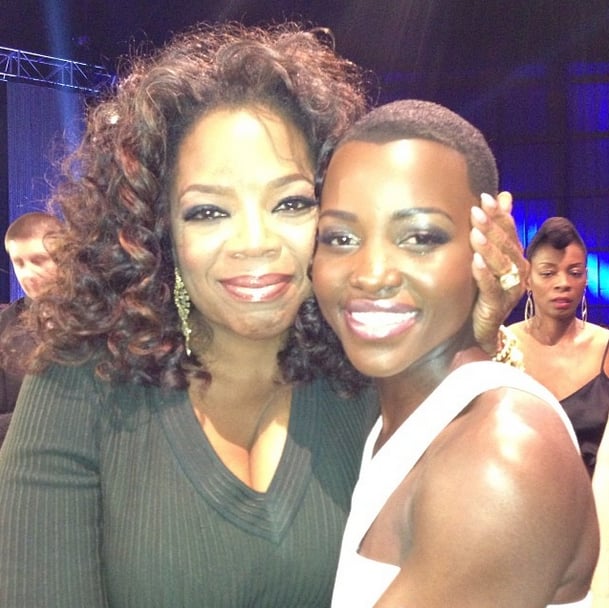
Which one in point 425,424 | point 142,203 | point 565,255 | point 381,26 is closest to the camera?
point 425,424

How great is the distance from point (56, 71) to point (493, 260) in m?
8.50

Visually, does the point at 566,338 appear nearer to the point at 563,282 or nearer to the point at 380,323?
the point at 563,282

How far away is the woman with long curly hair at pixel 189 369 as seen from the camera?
1.43 metres

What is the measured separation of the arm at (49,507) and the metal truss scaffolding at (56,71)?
7.54 metres

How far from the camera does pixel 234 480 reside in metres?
1.52

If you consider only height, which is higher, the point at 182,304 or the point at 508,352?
the point at 182,304

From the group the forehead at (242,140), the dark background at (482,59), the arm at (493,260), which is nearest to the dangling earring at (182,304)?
the forehead at (242,140)

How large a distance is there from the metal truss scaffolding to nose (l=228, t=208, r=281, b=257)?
24.4ft

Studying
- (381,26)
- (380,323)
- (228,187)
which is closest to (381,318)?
(380,323)

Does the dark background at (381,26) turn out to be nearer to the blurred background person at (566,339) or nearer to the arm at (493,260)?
the blurred background person at (566,339)

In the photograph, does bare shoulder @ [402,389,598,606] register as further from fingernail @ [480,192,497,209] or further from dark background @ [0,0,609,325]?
dark background @ [0,0,609,325]

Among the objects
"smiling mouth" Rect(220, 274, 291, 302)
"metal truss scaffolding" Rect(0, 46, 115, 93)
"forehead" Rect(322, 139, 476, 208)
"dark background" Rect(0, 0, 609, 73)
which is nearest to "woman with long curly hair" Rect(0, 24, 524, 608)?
"smiling mouth" Rect(220, 274, 291, 302)

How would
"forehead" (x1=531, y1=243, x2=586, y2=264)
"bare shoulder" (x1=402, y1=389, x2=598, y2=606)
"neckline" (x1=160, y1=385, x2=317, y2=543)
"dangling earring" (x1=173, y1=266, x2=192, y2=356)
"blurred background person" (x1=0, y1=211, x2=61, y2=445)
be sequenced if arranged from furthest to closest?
"forehead" (x1=531, y1=243, x2=586, y2=264), "blurred background person" (x1=0, y1=211, x2=61, y2=445), "dangling earring" (x1=173, y1=266, x2=192, y2=356), "neckline" (x1=160, y1=385, x2=317, y2=543), "bare shoulder" (x1=402, y1=389, x2=598, y2=606)

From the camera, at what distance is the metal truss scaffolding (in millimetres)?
8492
